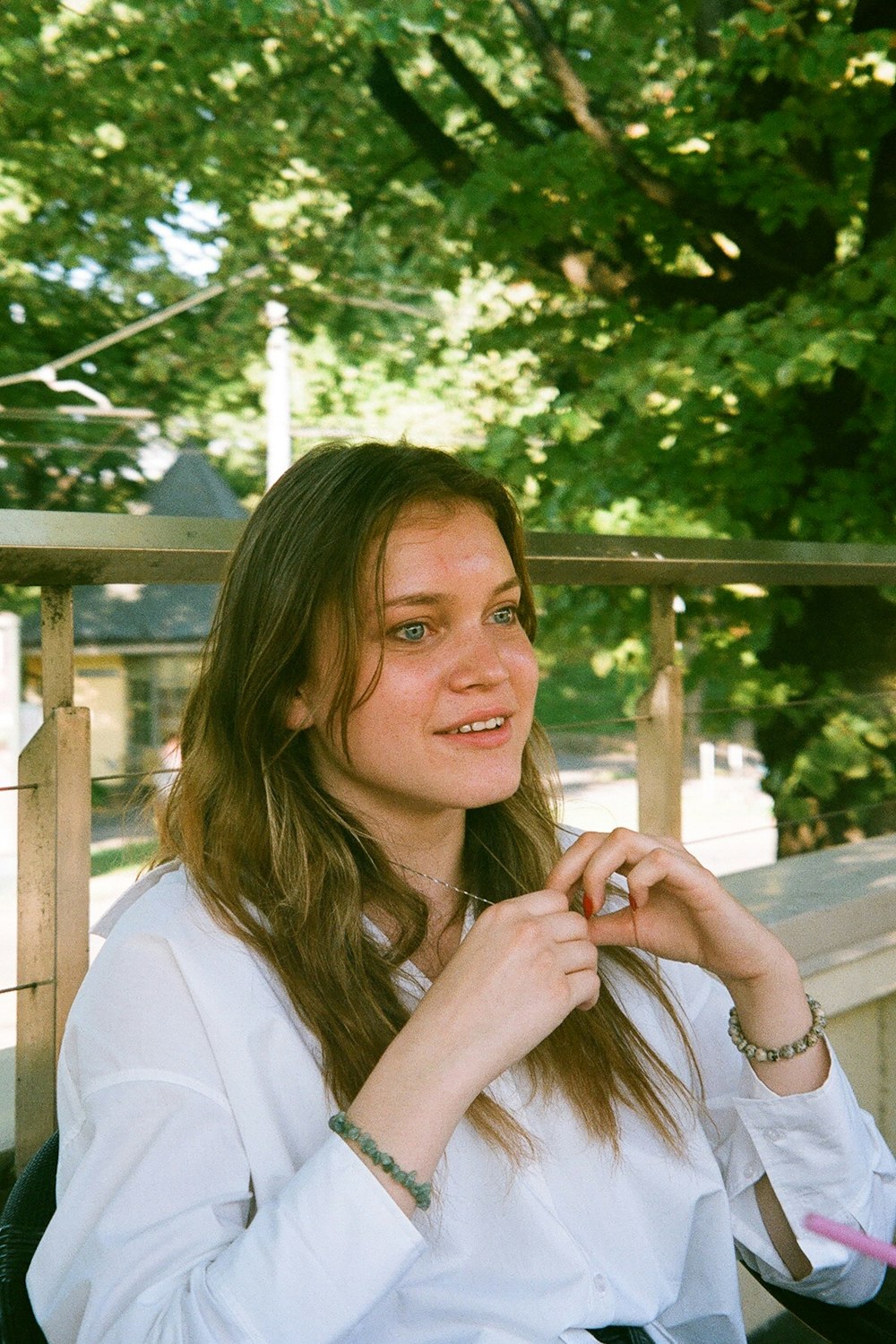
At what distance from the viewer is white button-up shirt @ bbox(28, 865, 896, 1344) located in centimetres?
101

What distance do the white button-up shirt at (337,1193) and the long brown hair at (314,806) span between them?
0.04 meters

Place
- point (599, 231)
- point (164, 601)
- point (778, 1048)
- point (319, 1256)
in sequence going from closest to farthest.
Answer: point (319, 1256) → point (778, 1048) → point (599, 231) → point (164, 601)

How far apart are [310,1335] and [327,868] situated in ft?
1.69

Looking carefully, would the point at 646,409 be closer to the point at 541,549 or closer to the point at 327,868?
the point at 541,549

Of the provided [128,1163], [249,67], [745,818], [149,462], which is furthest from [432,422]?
[128,1163]

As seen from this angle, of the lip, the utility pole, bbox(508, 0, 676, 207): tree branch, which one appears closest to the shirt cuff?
the lip

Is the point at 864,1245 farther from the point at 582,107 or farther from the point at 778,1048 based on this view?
the point at 582,107

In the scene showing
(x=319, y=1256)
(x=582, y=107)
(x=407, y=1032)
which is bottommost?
(x=319, y=1256)

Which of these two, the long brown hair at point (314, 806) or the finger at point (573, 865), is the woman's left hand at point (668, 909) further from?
the long brown hair at point (314, 806)

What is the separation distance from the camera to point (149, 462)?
12.2 metres

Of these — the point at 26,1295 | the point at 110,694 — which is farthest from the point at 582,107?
the point at 110,694

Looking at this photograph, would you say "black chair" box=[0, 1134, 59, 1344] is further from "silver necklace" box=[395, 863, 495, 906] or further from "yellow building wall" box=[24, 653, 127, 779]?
"yellow building wall" box=[24, 653, 127, 779]

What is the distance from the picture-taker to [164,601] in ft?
58.9

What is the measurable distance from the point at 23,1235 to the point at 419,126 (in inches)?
219
